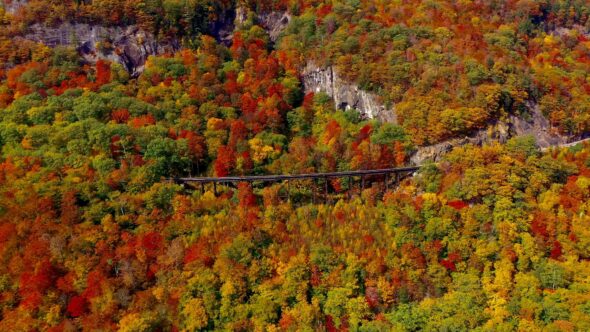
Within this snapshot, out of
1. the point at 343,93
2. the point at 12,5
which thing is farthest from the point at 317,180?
the point at 12,5

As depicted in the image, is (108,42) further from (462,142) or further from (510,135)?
(510,135)

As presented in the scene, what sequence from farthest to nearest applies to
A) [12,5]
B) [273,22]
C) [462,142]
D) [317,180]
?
[273,22] < [12,5] < [317,180] < [462,142]

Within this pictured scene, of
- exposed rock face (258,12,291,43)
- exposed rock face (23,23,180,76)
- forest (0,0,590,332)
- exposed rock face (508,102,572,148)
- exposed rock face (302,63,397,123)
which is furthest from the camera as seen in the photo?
exposed rock face (258,12,291,43)

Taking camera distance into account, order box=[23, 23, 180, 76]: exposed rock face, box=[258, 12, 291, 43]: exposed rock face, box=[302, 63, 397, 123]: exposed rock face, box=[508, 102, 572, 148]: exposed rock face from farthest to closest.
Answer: box=[258, 12, 291, 43]: exposed rock face, box=[23, 23, 180, 76]: exposed rock face, box=[302, 63, 397, 123]: exposed rock face, box=[508, 102, 572, 148]: exposed rock face

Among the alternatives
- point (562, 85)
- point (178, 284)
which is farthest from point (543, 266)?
point (178, 284)

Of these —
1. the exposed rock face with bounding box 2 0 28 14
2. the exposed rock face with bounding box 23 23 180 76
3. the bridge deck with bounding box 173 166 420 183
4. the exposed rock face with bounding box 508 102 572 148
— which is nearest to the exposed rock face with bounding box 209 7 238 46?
the exposed rock face with bounding box 23 23 180 76

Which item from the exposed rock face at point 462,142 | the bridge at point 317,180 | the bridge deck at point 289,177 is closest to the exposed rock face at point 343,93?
the exposed rock face at point 462,142

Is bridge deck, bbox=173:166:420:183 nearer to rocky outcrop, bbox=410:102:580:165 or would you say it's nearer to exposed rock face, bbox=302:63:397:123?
rocky outcrop, bbox=410:102:580:165
